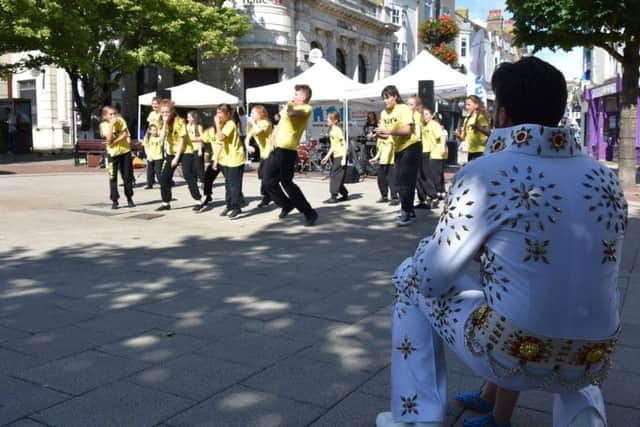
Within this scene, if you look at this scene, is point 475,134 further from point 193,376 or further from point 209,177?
point 193,376

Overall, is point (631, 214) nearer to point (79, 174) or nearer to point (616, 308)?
point (616, 308)

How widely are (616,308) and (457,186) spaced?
2.10ft

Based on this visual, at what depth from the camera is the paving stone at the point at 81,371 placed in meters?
3.36

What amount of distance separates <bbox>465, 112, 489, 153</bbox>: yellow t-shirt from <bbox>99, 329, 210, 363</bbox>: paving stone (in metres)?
7.00

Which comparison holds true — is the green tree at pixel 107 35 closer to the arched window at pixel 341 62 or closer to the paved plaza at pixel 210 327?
the arched window at pixel 341 62

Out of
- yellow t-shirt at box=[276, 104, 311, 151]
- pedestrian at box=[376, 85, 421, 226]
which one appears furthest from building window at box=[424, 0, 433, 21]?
yellow t-shirt at box=[276, 104, 311, 151]

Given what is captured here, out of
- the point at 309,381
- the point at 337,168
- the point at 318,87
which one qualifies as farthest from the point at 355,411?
the point at 318,87

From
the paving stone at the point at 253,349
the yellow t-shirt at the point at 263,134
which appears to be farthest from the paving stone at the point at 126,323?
the yellow t-shirt at the point at 263,134

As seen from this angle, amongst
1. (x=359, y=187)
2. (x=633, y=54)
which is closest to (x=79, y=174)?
(x=359, y=187)

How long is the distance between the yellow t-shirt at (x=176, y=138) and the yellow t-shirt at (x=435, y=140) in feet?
13.0

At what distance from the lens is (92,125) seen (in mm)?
28094

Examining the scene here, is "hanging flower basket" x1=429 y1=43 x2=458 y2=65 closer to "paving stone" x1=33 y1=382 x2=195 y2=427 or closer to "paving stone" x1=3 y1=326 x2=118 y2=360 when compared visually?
"paving stone" x1=3 y1=326 x2=118 y2=360

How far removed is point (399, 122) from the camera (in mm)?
8875

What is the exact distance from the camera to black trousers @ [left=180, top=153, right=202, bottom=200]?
10602 millimetres
